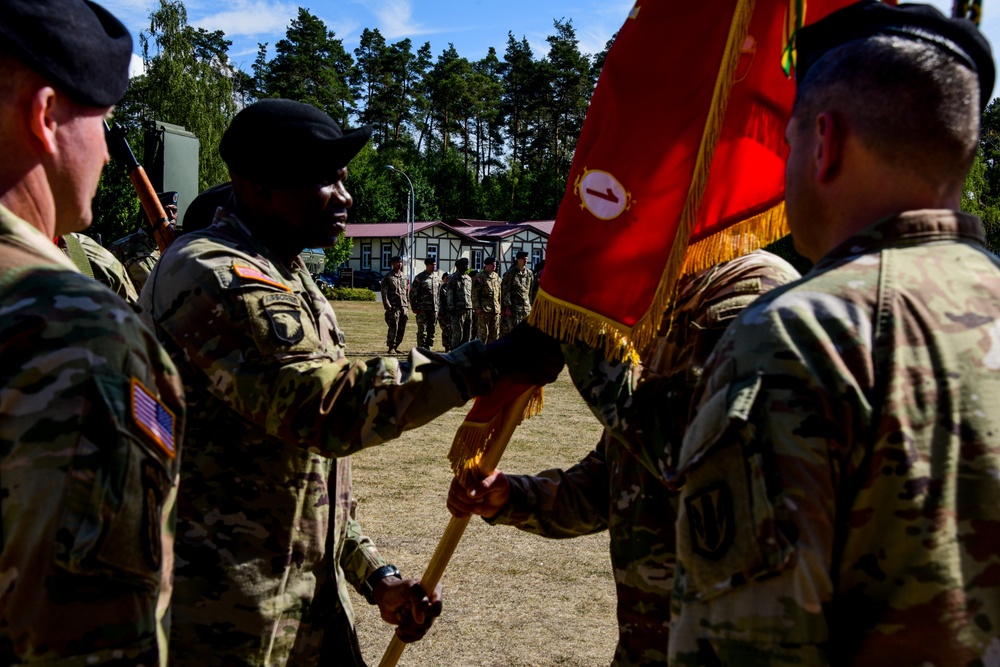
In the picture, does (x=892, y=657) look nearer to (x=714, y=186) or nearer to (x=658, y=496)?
(x=658, y=496)

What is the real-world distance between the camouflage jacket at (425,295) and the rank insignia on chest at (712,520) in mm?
19679

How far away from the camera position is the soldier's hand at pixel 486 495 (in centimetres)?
302

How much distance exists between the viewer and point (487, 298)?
20.9 meters

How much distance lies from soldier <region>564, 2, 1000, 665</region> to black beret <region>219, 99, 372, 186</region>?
1710 mm

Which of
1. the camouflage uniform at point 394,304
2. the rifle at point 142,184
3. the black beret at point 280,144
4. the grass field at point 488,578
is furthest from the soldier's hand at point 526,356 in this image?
the camouflage uniform at point 394,304

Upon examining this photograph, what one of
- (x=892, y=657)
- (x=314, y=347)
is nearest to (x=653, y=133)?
(x=314, y=347)

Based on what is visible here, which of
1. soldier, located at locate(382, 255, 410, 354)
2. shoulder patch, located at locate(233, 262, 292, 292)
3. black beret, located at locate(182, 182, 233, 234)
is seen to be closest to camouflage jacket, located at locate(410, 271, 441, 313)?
soldier, located at locate(382, 255, 410, 354)

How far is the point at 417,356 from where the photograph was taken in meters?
2.59

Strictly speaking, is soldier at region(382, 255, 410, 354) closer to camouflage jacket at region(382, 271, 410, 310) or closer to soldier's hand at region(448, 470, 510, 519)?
camouflage jacket at region(382, 271, 410, 310)

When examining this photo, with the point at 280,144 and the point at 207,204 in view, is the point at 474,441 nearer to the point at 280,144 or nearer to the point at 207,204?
the point at 280,144

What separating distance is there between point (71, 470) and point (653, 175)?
1940 mm

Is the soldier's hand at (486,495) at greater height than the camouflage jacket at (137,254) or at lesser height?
lesser

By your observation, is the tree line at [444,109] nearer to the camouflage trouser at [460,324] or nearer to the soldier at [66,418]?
the camouflage trouser at [460,324]

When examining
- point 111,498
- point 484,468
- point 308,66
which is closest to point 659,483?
point 484,468
